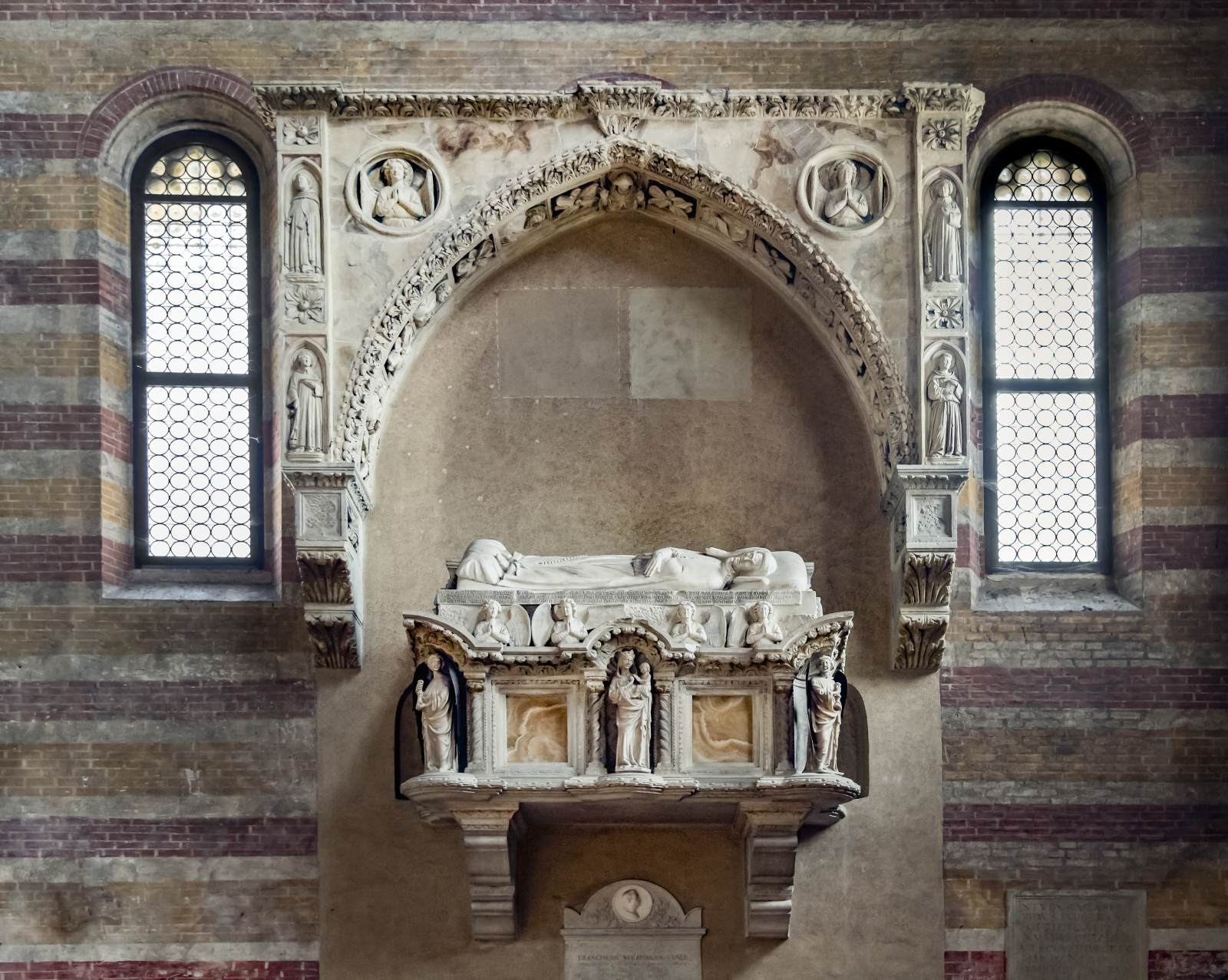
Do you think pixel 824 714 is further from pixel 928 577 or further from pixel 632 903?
pixel 632 903

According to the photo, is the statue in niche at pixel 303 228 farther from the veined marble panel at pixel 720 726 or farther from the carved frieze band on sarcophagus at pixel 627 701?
the veined marble panel at pixel 720 726

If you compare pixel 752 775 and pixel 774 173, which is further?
pixel 774 173

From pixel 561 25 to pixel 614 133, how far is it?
901 millimetres

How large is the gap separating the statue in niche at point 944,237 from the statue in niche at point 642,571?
82.8 inches

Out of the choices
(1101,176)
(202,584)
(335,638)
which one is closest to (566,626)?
(335,638)

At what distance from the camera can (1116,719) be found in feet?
46.2

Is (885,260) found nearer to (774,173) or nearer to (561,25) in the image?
(774,173)

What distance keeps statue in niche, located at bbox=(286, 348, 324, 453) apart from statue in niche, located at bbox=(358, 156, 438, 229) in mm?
1029

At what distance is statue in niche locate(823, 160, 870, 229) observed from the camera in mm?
14195

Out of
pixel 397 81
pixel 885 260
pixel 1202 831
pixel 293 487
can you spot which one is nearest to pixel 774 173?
pixel 885 260

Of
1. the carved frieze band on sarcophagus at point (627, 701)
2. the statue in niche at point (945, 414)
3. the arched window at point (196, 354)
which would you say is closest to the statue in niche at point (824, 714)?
the carved frieze band on sarcophagus at point (627, 701)

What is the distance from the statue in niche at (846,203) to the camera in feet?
46.6

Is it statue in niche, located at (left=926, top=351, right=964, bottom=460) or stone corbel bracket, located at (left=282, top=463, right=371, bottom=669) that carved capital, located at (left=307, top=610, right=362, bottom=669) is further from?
statue in niche, located at (left=926, top=351, right=964, bottom=460)

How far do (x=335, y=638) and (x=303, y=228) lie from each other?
8.61 feet
